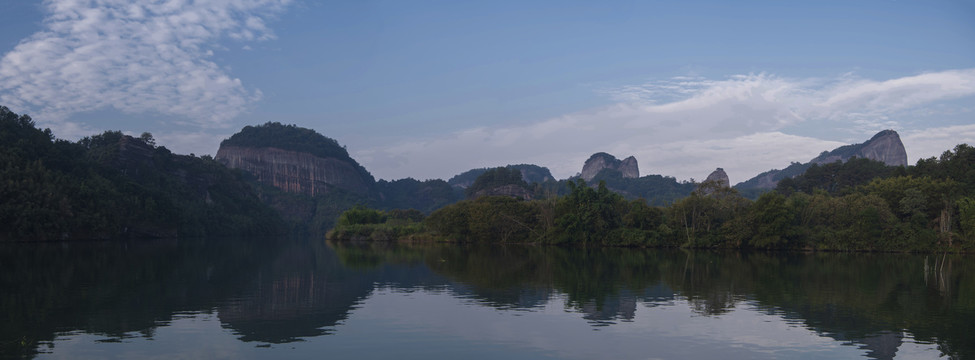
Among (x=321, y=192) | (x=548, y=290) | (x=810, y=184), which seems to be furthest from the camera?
(x=321, y=192)

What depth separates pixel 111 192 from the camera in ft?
249

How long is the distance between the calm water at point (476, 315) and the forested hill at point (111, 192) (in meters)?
36.9

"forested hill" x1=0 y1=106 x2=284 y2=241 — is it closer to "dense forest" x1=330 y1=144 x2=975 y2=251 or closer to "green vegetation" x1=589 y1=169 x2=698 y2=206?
"dense forest" x1=330 y1=144 x2=975 y2=251

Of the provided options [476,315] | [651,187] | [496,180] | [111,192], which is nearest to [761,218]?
[476,315]

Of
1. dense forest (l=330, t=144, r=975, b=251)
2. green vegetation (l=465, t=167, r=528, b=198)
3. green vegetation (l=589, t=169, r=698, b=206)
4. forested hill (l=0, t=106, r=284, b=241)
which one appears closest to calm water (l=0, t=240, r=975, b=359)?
dense forest (l=330, t=144, r=975, b=251)

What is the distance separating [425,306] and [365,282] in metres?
7.43

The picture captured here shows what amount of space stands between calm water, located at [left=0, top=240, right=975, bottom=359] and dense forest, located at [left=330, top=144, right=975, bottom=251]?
25.8 m

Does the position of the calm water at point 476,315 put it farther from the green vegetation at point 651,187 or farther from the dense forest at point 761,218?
the green vegetation at point 651,187

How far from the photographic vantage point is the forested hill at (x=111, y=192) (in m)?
58.9

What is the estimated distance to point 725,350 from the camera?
12703 millimetres

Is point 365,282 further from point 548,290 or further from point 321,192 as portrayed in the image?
point 321,192

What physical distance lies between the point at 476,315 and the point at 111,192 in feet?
244

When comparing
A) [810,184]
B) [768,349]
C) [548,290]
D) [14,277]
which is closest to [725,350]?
[768,349]

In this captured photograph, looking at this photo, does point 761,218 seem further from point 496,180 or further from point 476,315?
point 496,180
